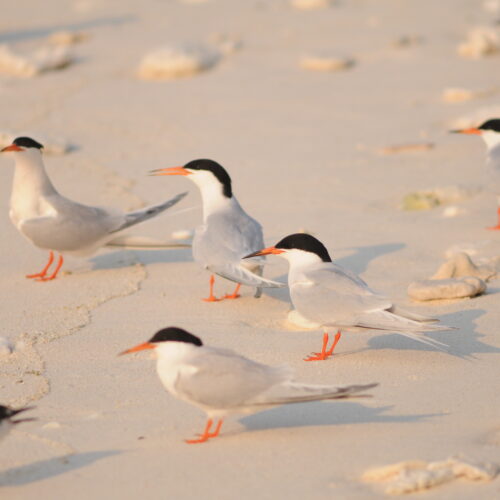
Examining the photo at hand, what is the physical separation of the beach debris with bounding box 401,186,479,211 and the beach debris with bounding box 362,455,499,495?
3.88 m

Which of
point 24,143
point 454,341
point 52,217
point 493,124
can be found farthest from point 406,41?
point 454,341

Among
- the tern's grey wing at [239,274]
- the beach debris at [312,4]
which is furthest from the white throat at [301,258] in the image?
A: the beach debris at [312,4]

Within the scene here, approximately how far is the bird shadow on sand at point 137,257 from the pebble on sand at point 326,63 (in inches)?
166

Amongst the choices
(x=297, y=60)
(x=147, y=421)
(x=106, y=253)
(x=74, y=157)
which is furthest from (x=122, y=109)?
(x=147, y=421)

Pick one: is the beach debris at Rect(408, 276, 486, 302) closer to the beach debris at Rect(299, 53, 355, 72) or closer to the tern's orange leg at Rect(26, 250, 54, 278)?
the tern's orange leg at Rect(26, 250, 54, 278)

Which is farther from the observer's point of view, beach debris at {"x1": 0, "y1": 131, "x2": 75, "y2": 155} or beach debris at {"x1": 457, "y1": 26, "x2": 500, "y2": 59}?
beach debris at {"x1": 457, "y1": 26, "x2": 500, "y2": 59}

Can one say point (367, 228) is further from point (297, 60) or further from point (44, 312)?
point (297, 60)

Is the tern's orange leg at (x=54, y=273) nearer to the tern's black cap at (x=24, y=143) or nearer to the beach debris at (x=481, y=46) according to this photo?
the tern's black cap at (x=24, y=143)

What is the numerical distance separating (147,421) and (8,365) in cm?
94

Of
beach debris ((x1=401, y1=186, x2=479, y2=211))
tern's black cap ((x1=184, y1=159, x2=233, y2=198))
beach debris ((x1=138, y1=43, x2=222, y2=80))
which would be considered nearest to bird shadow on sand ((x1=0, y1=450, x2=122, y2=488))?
tern's black cap ((x1=184, y1=159, x2=233, y2=198))

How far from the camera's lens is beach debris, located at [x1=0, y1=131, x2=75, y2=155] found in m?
8.25

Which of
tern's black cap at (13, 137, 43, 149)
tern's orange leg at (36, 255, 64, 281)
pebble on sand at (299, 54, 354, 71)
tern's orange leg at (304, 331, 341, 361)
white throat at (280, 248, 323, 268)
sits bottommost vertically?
tern's orange leg at (304, 331, 341, 361)

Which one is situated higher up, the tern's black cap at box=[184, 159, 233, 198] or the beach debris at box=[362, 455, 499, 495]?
the tern's black cap at box=[184, 159, 233, 198]

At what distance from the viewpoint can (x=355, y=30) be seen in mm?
11289
